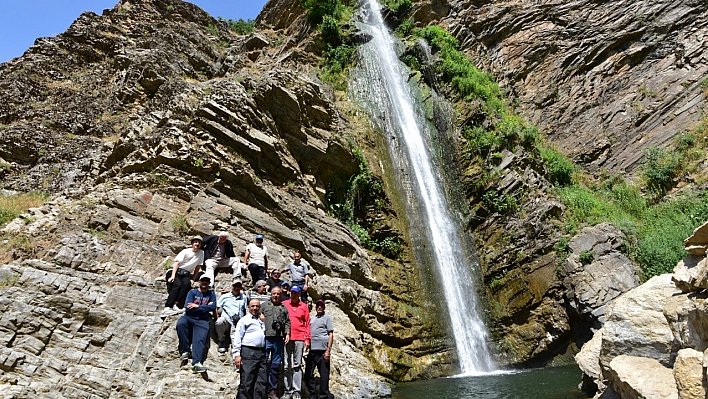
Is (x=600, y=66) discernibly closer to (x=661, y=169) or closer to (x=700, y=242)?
(x=661, y=169)

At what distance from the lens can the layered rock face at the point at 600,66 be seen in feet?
64.6

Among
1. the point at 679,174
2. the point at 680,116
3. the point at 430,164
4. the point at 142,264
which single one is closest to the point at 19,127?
the point at 142,264

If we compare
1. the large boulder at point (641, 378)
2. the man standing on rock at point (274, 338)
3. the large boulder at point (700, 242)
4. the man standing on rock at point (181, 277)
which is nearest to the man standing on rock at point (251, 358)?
the man standing on rock at point (274, 338)

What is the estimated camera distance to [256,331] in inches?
245

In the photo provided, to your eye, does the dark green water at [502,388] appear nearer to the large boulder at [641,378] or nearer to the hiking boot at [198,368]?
the large boulder at [641,378]

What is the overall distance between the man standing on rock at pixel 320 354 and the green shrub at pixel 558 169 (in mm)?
15507

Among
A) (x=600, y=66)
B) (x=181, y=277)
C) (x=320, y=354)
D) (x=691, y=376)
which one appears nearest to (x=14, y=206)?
(x=181, y=277)

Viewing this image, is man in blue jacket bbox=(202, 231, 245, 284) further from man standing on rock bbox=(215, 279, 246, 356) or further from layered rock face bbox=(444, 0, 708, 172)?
layered rock face bbox=(444, 0, 708, 172)

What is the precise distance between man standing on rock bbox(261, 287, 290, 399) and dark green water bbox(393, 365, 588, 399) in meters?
3.19

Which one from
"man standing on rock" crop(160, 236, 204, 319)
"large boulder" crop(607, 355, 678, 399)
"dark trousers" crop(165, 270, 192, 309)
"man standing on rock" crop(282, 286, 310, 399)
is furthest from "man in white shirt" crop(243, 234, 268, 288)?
"large boulder" crop(607, 355, 678, 399)

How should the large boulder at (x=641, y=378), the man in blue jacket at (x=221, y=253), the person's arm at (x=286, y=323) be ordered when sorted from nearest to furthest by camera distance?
the large boulder at (x=641, y=378), the person's arm at (x=286, y=323), the man in blue jacket at (x=221, y=253)

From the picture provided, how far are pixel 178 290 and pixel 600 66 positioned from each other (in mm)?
24045

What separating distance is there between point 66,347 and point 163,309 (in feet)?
5.06

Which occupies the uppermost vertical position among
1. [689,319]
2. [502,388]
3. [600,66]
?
[600,66]
